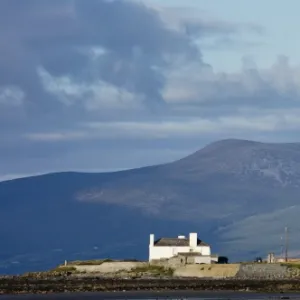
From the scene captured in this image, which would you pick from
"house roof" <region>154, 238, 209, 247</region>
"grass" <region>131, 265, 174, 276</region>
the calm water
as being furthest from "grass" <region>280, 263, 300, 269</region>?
the calm water

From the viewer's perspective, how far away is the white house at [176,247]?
105 metres

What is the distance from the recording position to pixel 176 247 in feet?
346

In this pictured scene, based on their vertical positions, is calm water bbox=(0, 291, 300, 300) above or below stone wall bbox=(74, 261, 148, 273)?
below

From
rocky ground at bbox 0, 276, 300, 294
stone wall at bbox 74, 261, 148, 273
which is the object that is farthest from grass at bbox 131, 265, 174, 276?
rocky ground at bbox 0, 276, 300, 294

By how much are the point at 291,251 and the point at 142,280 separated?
359ft

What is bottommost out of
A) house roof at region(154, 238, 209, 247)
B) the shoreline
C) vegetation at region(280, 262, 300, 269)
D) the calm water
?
the calm water

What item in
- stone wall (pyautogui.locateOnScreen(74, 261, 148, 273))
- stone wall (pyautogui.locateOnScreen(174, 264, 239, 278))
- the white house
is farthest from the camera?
the white house

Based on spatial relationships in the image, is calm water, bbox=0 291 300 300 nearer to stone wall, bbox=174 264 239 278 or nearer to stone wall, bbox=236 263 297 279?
stone wall, bbox=236 263 297 279

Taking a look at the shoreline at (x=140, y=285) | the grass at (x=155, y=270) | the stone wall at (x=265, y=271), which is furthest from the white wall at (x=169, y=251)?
the shoreline at (x=140, y=285)

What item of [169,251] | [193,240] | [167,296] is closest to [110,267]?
[169,251]

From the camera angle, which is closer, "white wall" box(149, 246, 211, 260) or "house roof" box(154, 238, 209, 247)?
"white wall" box(149, 246, 211, 260)

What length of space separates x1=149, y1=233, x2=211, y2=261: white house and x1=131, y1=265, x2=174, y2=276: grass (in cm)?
446

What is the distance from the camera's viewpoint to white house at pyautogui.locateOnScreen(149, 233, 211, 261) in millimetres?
105000

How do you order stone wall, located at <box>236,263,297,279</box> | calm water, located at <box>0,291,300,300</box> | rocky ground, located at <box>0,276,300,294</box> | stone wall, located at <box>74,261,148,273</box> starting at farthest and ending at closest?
1. stone wall, located at <box>74,261,148,273</box>
2. stone wall, located at <box>236,263,297,279</box>
3. rocky ground, located at <box>0,276,300,294</box>
4. calm water, located at <box>0,291,300,300</box>
